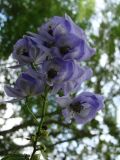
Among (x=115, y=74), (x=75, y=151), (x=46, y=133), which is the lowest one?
(x=46, y=133)

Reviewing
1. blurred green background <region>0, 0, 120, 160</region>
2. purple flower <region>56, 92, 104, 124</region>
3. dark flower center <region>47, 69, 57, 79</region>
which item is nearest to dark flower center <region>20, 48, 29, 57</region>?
dark flower center <region>47, 69, 57, 79</region>

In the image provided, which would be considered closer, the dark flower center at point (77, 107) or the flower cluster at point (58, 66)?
the flower cluster at point (58, 66)

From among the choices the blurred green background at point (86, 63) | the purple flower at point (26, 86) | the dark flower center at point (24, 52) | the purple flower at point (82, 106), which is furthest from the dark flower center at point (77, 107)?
the blurred green background at point (86, 63)

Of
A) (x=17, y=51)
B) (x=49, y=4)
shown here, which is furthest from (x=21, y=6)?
(x=17, y=51)

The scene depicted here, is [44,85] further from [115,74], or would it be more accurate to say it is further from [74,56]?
[115,74]

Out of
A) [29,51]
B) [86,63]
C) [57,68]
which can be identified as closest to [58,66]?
[57,68]

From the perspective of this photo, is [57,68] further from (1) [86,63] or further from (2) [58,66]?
(1) [86,63]

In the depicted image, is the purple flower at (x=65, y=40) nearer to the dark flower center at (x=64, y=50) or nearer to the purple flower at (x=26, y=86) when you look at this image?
the dark flower center at (x=64, y=50)

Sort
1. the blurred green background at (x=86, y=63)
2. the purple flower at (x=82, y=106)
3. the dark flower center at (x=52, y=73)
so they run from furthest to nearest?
the blurred green background at (x=86, y=63), the purple flower at (x=82, y=106), the dark flower center at (x=52, y=73)
